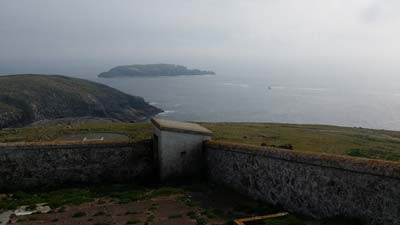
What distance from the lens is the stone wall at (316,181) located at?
38.9 feet

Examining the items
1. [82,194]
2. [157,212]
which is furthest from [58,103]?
[157,212]

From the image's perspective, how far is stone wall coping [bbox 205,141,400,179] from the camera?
11.8m

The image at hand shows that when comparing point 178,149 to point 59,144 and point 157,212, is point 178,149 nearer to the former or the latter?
point 157,212

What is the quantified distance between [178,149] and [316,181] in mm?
7924

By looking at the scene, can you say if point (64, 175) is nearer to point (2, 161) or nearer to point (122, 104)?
point (2, 161)

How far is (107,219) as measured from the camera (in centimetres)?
1445

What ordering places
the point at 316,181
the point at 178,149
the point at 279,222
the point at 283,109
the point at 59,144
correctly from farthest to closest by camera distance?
the point at 283,109, the point at 178,149, the point at 59,144, the point at 316,181, the point at 279,222

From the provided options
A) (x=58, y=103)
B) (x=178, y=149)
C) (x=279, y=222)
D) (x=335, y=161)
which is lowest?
(x=58, y=103)

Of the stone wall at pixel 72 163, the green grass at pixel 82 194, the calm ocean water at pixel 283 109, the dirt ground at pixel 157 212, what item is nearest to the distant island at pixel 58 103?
the calm ocean water at pixel 283 109

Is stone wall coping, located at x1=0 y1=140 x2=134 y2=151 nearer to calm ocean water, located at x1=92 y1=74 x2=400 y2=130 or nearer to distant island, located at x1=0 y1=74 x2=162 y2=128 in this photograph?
distant island, located at x1=0 y1=74 x2=162 y2=128

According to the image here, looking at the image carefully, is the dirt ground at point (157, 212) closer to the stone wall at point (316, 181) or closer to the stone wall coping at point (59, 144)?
the stone wall at point (316, 181)

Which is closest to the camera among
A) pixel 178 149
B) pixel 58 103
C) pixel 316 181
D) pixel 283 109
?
pixel 316 181

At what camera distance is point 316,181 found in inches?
550

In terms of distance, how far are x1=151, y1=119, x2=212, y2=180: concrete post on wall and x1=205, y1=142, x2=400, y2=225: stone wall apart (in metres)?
1.92
